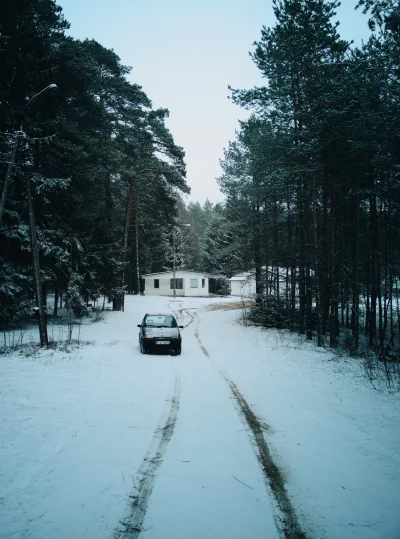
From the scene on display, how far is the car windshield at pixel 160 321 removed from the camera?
42.6 ft

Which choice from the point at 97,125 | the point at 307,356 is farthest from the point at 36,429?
the point at 97,125

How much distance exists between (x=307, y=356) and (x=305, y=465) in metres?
8.58

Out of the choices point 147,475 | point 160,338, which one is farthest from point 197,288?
point 147,475

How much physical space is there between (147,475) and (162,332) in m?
8.48

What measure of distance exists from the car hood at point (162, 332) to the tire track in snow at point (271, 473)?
5414 mm

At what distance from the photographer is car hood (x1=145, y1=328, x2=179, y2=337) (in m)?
12.4

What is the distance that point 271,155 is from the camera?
1501cm

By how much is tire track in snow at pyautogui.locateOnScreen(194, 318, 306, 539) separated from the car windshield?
6.08 meters

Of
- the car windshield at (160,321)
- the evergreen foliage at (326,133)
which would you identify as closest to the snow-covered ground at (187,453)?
the car windshield at (160,321)

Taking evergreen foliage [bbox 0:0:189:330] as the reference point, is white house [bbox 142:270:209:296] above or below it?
below

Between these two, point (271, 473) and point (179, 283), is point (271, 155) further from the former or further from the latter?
point (179, 283)

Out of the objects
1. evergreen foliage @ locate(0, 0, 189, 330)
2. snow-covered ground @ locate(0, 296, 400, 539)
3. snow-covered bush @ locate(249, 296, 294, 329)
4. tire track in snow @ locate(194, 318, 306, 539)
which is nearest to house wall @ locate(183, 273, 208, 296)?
evergreen foliage @ locate(0, 0, 189, 330)

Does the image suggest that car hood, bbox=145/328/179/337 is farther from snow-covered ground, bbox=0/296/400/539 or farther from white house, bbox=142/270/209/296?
white house, bbox=142/270/209/296

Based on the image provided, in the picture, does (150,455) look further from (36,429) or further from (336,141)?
(336,141)
